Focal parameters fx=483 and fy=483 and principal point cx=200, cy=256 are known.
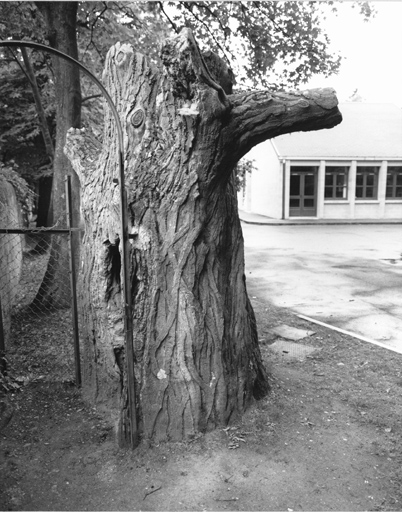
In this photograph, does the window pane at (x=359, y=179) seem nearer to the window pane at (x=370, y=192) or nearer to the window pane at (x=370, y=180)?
the window pane at (x=370, y=180)

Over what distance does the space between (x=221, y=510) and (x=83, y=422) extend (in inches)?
67.5

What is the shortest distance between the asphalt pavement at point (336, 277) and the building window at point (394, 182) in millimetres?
10500

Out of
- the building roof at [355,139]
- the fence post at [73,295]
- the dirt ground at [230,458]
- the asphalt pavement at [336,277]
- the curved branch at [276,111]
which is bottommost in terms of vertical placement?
the asphalt pavement at [336,277]

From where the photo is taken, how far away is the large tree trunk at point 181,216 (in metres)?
3.89

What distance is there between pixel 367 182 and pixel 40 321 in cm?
2787

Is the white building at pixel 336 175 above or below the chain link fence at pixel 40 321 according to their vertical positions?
above

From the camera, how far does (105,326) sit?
4.51m

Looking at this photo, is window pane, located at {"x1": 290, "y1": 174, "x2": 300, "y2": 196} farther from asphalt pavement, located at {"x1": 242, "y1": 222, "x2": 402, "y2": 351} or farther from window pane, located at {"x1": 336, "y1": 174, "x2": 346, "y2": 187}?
asphalt pavement, located at {"x1": 242, "y1": 222, "x2": 402, "y2": 351}

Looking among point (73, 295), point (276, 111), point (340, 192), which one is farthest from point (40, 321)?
point (340, 192)

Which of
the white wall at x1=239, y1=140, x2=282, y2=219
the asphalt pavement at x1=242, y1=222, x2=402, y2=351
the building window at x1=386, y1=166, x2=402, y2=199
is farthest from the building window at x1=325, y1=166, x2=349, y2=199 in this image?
the asphalt pavement at x1=242, y1=222, x2=402, y2=351

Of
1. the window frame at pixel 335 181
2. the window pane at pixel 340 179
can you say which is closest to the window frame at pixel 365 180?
the window frame at pixel 335 181

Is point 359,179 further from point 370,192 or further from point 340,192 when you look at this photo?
point 340,192

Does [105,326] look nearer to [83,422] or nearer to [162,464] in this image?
[83,422]

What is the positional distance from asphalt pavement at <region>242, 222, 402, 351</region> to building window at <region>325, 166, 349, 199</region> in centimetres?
920
